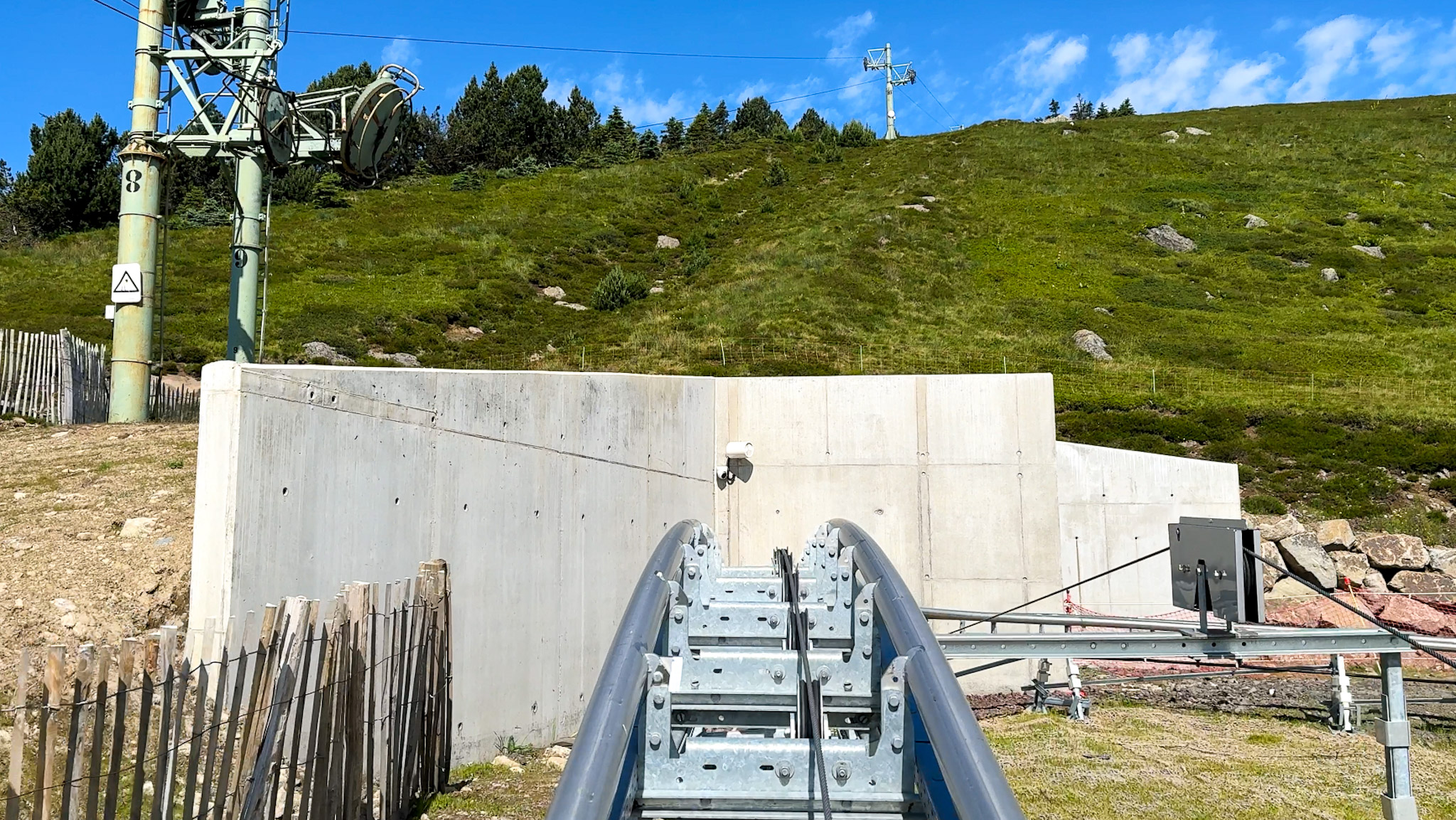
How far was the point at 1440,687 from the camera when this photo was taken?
1317 cm

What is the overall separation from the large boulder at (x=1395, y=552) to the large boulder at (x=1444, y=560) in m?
0.10

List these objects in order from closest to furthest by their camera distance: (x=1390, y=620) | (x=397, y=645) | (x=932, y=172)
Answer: (x=397, y=645) < (x=1390, y=620) < (x=932, y=172)

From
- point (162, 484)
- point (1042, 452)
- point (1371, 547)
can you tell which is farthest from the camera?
point (1371, 547)

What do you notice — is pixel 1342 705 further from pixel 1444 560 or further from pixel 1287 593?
pixel 1444 560

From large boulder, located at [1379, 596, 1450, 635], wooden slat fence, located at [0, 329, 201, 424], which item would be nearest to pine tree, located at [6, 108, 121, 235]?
wooden slat fence, located at [0, 329, 201, 424]

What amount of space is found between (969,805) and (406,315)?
32639 millimetres

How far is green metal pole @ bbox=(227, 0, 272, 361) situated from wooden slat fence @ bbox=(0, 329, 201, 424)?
6.16 ft

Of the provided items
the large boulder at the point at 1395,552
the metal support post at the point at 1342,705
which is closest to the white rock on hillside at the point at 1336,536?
the large boulder at the point at 1395,552

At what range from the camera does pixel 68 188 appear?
164 ft

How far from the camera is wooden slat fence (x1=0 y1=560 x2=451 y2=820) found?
3451 mm

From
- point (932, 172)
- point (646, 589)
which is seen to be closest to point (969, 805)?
point (646, 589)

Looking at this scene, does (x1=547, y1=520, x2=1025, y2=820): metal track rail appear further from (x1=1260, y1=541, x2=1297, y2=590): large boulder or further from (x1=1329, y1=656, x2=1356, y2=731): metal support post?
(x1=1260, y1=541, x2=1297, y2=590): large boulder

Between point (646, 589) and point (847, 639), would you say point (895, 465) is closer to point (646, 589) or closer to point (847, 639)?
point (847, 639)

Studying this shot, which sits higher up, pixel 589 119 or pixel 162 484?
pixel 589 119
